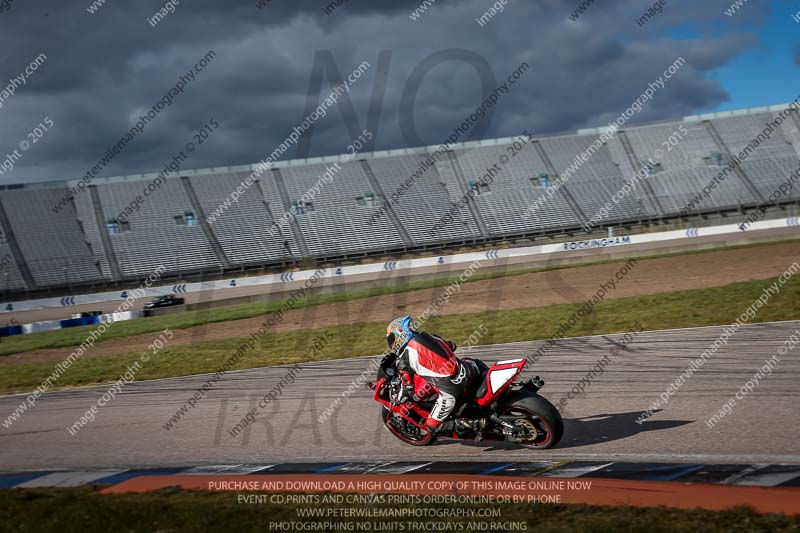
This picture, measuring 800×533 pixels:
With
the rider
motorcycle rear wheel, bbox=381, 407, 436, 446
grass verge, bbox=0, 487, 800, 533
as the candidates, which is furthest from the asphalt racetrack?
grass verge, bbox=0, 487, 800, 533

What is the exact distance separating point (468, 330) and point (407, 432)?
9.53 metres

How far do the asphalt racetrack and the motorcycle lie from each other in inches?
8.6

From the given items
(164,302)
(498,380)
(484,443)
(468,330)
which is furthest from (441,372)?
(164,302)

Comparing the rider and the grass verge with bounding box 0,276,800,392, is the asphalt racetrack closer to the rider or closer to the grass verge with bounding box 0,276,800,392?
the rider

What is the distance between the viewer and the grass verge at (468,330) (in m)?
16.5

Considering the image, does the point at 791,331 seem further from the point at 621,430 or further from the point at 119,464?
the point at 119,464

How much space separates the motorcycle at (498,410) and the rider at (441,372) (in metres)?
0.06

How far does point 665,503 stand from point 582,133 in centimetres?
5676

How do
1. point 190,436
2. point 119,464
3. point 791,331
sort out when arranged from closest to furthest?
point 119,464 < point 190,436 < point 791,331

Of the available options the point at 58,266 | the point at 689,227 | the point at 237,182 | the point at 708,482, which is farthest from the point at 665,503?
the point at 237,182

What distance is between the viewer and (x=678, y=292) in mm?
19672

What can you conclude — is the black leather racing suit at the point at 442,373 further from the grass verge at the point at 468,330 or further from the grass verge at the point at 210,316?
the grass verge at the point at 210,316

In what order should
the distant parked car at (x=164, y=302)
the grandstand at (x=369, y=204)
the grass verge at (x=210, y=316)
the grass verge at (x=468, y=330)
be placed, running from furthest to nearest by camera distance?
the grandstand at (x=369, y=204) → the distant parked car at (x=164, y=302) → the grass verge at (x=210, y=316) → the grass verge at (x=468, y=330)

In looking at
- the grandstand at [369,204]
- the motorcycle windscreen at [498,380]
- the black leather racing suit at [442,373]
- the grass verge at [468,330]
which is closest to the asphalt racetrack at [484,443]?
the black leather racing suit at [442,373]
